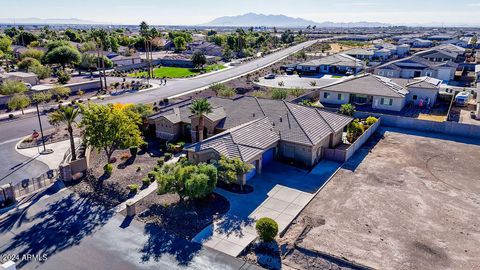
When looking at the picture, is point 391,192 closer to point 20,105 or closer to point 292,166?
point 292,166

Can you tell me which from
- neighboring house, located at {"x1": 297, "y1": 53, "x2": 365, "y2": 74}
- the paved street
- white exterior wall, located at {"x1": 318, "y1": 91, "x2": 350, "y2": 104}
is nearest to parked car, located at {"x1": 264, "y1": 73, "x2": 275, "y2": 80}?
neighboring house, located at {"x1": 297, "y1": 53, "x2": 365, "y2": 74}

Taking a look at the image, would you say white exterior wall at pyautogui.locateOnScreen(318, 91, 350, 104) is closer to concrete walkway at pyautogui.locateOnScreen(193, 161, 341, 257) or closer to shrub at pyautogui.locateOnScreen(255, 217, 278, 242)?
→ concrete walkway at pyautogui.locateOnScreen(193, 161, 341, 257)

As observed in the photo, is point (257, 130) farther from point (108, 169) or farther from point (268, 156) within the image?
point (108, 169)

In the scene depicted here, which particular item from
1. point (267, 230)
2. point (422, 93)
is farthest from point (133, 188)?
point (422, 93)

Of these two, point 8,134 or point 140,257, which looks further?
point 8,134

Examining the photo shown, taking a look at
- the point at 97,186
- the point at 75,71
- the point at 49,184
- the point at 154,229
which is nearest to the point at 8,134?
the point at 49,184

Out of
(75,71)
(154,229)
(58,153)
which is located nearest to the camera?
(154,229)

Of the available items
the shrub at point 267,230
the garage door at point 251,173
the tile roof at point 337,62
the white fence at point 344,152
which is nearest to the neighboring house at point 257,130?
the garage door at point 251,173
